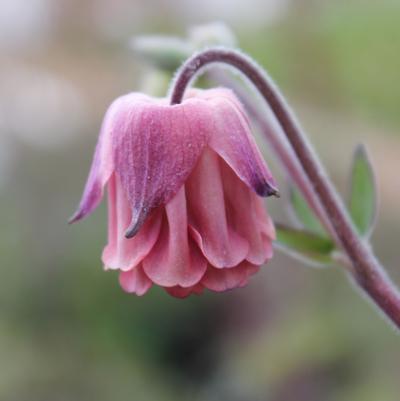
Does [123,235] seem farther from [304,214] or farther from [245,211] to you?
[304,214]

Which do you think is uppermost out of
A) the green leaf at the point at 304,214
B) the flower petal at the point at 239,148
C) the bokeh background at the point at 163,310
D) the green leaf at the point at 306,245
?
the flower petal at the point at 239,148

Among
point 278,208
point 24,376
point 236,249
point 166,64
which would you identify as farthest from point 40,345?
point 236,249

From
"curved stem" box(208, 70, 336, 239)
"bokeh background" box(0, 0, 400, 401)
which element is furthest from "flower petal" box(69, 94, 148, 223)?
"bokeh background" box(0, 0, 400, 401)

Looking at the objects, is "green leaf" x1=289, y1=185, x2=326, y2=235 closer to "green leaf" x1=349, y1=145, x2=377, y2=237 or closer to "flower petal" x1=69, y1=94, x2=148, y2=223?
"green leaf" x1=349, y1=145, x2=377, y2=237

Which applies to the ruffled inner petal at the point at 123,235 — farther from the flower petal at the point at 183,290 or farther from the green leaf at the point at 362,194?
the green leaf at the point at 362,194

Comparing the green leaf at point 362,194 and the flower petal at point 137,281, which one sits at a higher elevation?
the green leaf at point 362,194

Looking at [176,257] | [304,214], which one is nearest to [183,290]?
[176,257]

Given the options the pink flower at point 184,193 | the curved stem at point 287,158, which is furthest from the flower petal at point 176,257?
the curved stem at point 287,158
